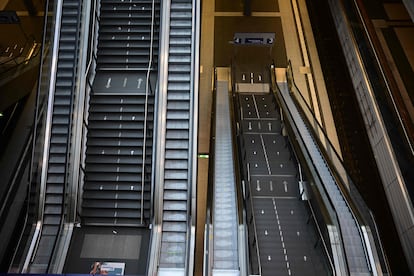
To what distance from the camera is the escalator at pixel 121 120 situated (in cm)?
793

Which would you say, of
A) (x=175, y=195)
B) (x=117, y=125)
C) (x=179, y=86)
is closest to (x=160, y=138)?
(x=117, y=125)

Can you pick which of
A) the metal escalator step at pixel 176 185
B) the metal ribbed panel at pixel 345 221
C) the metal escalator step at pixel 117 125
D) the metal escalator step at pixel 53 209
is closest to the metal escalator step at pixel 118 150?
the metal escalator step at pixel 117 125

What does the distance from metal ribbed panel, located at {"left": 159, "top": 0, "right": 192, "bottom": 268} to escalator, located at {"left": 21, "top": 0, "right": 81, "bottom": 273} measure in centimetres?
205

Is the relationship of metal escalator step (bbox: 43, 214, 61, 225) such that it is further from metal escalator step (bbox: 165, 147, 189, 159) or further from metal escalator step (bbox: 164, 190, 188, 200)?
metal escalator step (bbox: 165, 147, 189, 159)

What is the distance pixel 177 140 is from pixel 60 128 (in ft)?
8.24

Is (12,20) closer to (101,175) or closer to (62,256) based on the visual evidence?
(101,175)

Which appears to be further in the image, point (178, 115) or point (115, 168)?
point (178, 115)

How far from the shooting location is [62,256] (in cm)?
A: 728

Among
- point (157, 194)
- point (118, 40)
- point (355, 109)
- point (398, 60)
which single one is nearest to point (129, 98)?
point (118, 40)

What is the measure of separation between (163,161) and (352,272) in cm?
407

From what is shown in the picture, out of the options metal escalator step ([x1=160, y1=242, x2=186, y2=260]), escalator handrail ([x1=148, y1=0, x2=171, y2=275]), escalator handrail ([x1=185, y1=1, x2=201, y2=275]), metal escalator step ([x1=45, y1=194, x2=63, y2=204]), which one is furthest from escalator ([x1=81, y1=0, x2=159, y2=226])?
escalator handrail ([x1=185, y1=1, x2=201, y2=275])

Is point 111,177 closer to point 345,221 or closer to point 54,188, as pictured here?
point 54,188

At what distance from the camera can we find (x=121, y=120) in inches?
A: 337

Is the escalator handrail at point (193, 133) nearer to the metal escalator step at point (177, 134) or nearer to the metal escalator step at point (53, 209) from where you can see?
the metal escalator step at point (177, 134)
